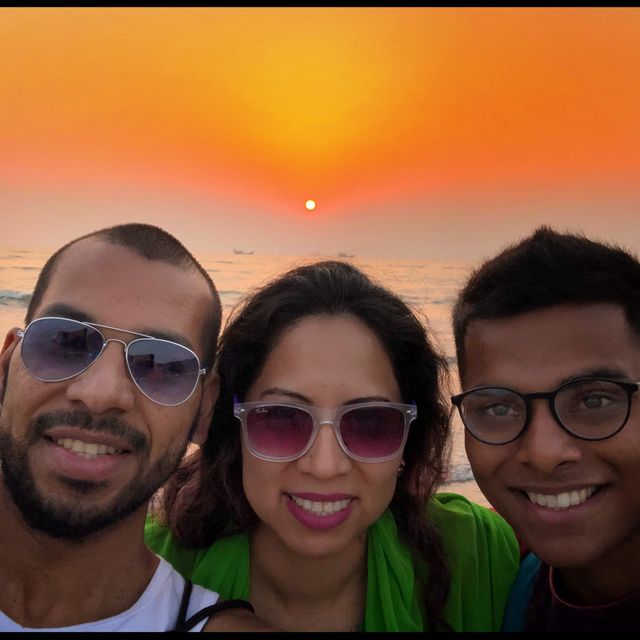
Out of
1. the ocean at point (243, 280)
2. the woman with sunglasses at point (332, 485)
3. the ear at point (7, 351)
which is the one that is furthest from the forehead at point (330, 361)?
the ocean at point (243, 280)

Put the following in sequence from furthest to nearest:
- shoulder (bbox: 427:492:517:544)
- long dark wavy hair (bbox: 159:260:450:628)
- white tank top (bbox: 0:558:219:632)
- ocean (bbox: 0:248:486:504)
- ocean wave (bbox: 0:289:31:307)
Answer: ocean wave (bbox: 0:289:31:307) < ocean (bbox: 0:248:486:504) < shoulder (bbox: 427:492:517:544) < long dark wavy hair (bbox: 159:260:450:628) < white tank top (bbox: 0:558:219:632)

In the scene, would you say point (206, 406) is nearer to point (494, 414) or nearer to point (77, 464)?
point (77, 464)

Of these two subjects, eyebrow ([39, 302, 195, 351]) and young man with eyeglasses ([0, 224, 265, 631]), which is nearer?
young man with eyeglasses ([0, 224, 265, 631])

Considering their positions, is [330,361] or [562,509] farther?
[330,361]

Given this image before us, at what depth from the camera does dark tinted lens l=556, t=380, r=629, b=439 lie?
187 centimetres

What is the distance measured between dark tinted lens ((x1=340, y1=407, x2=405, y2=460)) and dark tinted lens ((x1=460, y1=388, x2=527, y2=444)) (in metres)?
0.28

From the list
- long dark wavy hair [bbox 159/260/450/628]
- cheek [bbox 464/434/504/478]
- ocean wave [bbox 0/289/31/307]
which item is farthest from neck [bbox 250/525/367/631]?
ocean wave [bbox 0/289/31/307]

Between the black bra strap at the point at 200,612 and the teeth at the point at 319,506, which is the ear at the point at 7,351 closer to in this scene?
the black bra strap at the point at 200,612

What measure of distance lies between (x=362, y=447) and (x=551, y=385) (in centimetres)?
71

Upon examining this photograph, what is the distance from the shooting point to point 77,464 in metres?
1.85

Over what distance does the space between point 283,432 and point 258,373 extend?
31 centimetres

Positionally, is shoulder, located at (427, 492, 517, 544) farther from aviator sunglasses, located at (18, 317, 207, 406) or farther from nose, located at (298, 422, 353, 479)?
aviator sunglasses, located at (18, 317, 207, 406)

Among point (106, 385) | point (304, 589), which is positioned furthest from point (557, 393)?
point (106, 385)

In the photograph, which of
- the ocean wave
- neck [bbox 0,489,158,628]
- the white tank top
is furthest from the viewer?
the ocean wave
